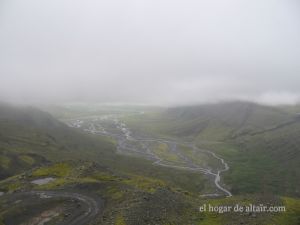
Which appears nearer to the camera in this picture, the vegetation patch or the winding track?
the winding track

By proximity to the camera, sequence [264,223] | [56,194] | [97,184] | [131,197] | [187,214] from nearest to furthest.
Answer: [264,223], [187,214], [131,197], [56,194], [97,184]

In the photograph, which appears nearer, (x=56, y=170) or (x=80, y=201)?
(x=80, y=201)

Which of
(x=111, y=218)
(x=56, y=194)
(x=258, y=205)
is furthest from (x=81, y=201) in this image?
(x=258, y=205)

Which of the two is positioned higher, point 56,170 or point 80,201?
point 80,201

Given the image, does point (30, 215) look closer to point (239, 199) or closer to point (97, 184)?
point (97, 184)

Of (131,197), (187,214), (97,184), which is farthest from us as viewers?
(97,184)

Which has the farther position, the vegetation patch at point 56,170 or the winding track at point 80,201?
the vegetation patch at point 56,170

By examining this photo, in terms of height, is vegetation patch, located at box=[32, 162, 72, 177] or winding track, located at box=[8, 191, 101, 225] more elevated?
winding track, located at box=[8, 191, 101, 225]

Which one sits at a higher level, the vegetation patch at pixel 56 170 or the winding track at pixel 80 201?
the winding track at pixel 80 201

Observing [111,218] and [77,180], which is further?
[77,180]
